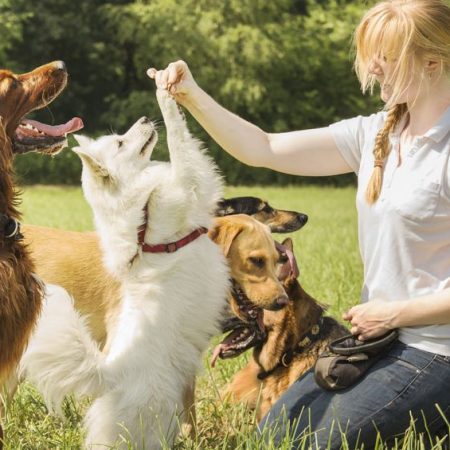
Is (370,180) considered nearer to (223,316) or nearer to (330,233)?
(223,316)

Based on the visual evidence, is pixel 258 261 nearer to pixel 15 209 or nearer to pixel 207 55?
pixel 15 209

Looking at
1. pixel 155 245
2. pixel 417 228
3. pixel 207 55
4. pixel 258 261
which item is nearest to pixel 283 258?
pixel 258 261

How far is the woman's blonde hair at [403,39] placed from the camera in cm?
291

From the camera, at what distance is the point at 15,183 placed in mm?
3047

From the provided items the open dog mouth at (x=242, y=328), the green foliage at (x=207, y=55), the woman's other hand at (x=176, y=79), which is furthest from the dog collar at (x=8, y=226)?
the green foliage at (x=207, y=55)

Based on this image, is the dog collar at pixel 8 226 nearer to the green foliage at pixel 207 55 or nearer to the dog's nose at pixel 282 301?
the dog's nose at pixel 282 301

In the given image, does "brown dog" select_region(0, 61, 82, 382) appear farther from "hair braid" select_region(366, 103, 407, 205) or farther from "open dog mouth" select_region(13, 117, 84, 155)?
"hair braid" select_region(366, 103, 407, 205)

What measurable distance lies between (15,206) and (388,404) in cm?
161

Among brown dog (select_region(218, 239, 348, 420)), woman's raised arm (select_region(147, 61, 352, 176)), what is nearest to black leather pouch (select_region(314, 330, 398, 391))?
brown dog (select_region(218, 239, 348, 420))

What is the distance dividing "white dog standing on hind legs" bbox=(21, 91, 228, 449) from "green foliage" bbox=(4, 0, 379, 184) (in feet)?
70.4

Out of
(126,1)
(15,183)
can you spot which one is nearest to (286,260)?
(15,183)

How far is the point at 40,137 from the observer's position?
3.15 meters

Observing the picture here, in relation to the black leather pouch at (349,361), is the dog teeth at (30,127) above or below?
above

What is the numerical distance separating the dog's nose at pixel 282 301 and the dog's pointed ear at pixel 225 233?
1.00 feet
